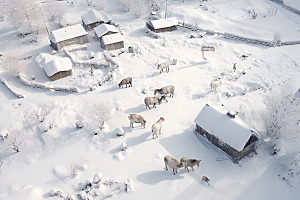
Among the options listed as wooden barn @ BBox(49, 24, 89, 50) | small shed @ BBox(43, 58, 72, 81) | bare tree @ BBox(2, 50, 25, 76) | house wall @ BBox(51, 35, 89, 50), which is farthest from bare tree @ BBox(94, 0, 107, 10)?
bare tree @ BBox(2, 50, 25, 76)

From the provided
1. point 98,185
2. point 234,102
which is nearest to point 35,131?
point 98,185

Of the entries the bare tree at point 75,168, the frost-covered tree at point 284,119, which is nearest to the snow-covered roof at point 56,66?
the bare tree at point 75,168

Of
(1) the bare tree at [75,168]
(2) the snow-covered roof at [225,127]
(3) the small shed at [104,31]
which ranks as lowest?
(1) the bare tree at [75,168]

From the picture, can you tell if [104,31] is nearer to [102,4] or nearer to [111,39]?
[111,39]

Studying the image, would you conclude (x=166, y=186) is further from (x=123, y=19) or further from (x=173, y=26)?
(x=123, y=19)

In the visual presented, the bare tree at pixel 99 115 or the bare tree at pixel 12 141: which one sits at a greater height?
the bare tree at pixel 99 115

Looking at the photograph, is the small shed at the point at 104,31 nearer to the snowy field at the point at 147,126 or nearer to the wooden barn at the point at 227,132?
the snowy field at the point at 147,126

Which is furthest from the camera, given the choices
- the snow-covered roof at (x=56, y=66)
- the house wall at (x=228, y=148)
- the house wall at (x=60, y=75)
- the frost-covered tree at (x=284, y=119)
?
the house wall at (x=60, y=75)

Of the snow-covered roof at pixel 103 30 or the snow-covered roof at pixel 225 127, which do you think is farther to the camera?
the snow-covered roof at pixel 103 30
